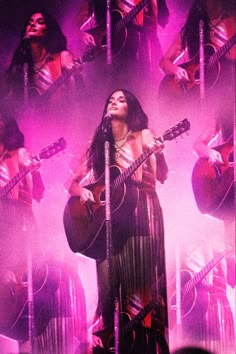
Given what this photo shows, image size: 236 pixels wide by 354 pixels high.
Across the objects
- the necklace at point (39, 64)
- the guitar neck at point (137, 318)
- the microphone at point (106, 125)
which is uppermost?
the necklace at point (39, 64)

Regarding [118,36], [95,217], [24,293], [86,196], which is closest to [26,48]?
[118,36]

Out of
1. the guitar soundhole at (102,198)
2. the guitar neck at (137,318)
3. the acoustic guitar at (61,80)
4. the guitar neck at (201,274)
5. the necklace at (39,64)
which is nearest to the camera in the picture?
the guitar neck at (201,274)

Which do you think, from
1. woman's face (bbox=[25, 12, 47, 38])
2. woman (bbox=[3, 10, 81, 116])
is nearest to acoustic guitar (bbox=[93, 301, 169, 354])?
woman (bbox=[3, 10, 81, 116])

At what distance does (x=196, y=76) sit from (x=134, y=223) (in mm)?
691

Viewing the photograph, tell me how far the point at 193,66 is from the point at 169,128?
29cm

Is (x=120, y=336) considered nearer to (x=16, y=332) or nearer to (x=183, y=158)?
(x=16, y=332)

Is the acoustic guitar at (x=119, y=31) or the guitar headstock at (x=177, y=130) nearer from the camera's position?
the guitar headstock at (x=177, y=130)

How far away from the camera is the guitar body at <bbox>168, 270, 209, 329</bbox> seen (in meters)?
2.82

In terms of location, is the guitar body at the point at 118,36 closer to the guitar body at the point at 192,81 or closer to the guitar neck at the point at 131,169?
the guitar body at the point at 192,81

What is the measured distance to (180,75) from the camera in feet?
9.68

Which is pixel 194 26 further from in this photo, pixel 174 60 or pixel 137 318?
pixel 137 318

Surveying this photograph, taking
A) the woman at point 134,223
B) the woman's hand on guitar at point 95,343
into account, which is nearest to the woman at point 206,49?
the woman at point 134,223

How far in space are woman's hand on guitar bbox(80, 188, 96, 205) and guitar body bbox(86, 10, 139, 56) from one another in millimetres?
636

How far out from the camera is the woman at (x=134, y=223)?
2.92 metres
